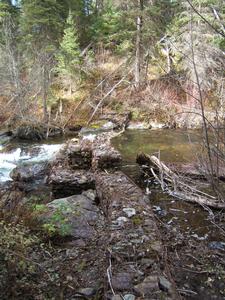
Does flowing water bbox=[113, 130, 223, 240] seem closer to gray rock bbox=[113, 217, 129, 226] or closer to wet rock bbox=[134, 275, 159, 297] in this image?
gray rock bbox=[113, 217, 129, 226]

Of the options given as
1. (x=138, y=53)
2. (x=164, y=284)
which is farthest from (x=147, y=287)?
(x=138, y=53)

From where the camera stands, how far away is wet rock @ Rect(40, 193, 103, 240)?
15.8 ft

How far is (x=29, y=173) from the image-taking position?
8.59m

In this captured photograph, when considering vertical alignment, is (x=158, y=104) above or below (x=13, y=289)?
below

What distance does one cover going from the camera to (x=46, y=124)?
1488 cm

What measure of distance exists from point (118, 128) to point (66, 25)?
344 inches

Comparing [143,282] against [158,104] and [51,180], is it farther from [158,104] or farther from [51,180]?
[158,104]

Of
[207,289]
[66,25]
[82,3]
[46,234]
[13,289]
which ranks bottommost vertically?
[207,289]

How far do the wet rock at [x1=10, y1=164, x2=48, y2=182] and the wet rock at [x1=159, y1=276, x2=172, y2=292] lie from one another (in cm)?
573

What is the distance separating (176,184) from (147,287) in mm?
3412

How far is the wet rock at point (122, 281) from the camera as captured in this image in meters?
3.20

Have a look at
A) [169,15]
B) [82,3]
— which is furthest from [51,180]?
[82,3]

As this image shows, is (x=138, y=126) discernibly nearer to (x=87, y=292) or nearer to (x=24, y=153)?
(x=24, y=153)

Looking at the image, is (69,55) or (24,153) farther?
(69,55)
